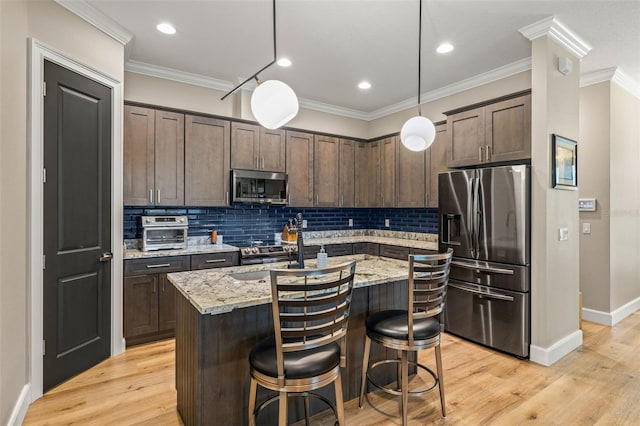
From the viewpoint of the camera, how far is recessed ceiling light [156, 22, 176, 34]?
116 inches

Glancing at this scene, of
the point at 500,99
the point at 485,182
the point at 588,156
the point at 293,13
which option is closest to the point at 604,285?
the point at 588,156

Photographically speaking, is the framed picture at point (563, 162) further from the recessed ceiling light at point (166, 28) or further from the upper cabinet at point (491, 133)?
the recessed ceiling light at point (166, 28)

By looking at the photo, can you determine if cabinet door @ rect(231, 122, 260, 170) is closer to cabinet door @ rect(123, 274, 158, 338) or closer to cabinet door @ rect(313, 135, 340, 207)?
cabinet door @ rect(313, 135, 340, 207)

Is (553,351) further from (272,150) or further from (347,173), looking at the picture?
(272,150)

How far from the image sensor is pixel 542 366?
2.97m

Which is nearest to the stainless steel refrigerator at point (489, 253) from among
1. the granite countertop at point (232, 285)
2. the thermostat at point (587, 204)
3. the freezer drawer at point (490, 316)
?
the freezer drawer at point (490, 316)

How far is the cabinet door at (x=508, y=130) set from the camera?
10.4 ft

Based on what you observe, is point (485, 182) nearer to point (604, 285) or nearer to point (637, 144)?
point (604, 285)

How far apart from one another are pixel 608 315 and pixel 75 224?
18.5 ft

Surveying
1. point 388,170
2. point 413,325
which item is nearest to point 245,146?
point 388,170

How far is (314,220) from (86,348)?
3.28 m

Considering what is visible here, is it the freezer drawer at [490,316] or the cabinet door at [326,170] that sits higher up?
the cabinet door at [326,170]

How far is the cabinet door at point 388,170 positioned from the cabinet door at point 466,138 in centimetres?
116

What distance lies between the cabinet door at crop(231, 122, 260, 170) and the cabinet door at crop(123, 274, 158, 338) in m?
1.65
